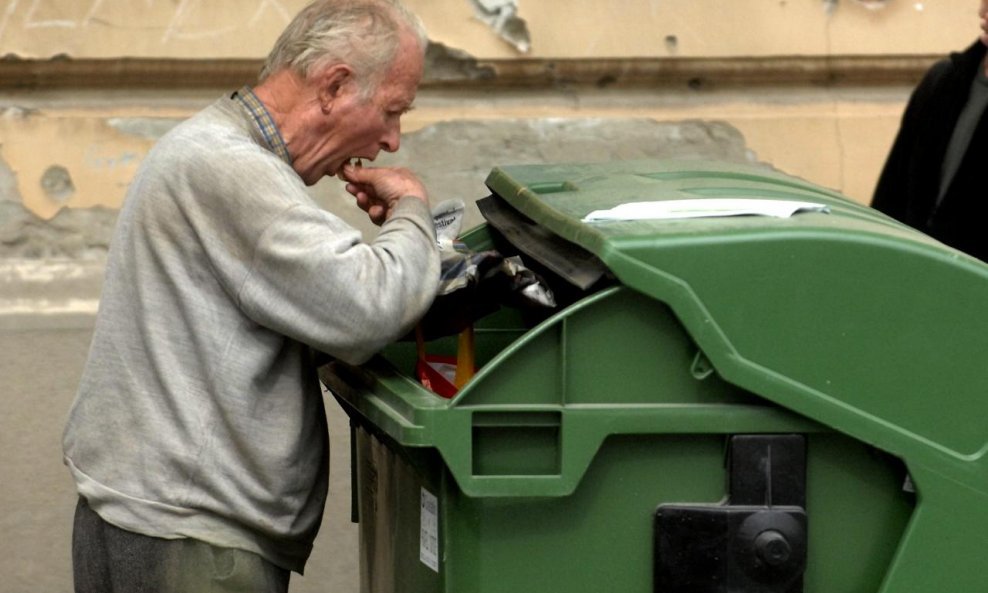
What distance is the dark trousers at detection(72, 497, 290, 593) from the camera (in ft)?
8.38

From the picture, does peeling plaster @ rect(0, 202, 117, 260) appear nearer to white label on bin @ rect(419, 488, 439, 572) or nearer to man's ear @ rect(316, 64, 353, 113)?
man's ear @ rect(316, 64, 353, 113)

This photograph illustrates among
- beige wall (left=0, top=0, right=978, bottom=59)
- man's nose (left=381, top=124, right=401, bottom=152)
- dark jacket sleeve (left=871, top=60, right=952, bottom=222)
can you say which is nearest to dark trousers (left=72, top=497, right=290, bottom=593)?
man's nose (left=381, top=124, right=401, bottom=152)

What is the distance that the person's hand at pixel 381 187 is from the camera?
274cm

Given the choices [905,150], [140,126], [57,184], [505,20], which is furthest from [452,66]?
[905,150]

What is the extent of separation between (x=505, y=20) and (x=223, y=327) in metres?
2.34

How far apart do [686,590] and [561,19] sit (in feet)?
8.35

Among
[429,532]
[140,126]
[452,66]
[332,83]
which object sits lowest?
[140,126]

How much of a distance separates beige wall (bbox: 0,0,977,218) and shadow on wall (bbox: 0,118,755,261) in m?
0.03

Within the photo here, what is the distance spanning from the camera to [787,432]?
240cm

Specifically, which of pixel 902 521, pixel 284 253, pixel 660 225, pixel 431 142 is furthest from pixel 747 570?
pixel 431 142

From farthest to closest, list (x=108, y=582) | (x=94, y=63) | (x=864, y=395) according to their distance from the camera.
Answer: (x=94, y=63) < (x=108, y=582) < (x=864, y=395)

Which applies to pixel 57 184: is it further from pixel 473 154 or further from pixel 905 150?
pixel 905 150

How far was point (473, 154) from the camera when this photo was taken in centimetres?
469

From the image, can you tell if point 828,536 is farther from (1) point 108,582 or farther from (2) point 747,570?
(1) point 108,582
